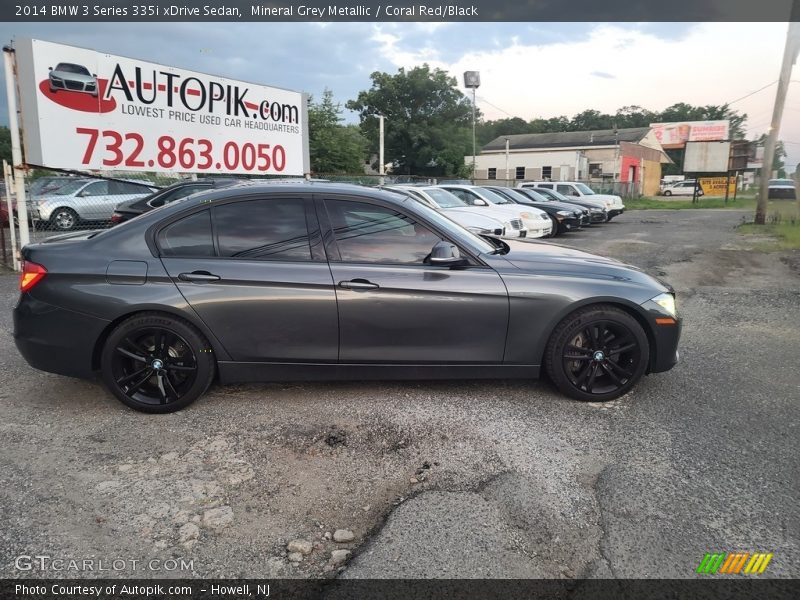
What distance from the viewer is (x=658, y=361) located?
399 cm

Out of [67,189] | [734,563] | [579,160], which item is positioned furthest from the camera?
[579,160]

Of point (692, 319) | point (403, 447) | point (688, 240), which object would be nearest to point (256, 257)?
point (403, 447)

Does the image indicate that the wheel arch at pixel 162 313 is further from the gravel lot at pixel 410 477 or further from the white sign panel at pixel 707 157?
the white sign panel at pixel 707 157

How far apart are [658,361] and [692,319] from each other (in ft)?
9.40

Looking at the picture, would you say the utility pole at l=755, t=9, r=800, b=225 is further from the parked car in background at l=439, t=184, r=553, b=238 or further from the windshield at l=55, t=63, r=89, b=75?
the windshield at l=55, t=63, r=89, b=75

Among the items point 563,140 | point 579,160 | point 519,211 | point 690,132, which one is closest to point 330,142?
point 519,211

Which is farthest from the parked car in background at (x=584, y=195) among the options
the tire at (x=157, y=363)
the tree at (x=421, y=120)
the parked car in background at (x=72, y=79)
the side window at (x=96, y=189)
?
the tree at (x=421, y=120)

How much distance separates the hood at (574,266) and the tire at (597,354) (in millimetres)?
259

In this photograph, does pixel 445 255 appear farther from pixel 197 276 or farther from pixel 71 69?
pixel 71 69

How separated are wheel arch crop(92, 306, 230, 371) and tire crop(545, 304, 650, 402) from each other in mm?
2279

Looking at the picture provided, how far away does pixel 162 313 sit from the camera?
3721 mm

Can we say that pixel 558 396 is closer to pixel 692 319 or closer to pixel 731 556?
pixel 731 556

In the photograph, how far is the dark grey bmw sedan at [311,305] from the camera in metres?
3.72

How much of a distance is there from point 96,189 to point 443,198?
9.64 metres
